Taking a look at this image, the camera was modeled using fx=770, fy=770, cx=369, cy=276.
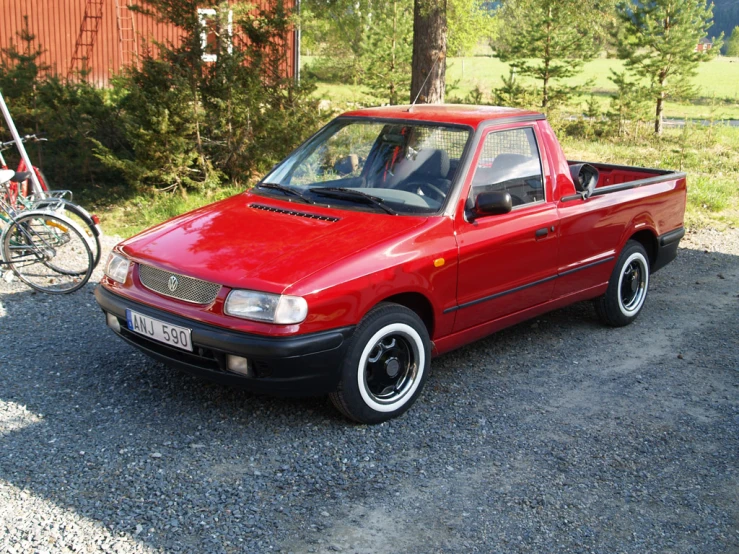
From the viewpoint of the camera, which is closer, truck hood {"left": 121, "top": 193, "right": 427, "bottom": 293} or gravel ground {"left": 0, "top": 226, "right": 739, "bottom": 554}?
gravel ground {"left": 0, "top": 226, "right": 739, "bottom": 554}

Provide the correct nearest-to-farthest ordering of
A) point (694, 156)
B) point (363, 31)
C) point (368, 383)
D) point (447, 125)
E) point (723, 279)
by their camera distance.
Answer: point (368, 383) → point (447, 125) → point (723, 279) → point (694, 156) → point (363, 31)

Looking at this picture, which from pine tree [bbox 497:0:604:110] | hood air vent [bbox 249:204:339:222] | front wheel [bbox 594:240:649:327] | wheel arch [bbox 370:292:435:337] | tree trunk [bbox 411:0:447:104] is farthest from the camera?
pine tree [bbox 497:0:604:110]

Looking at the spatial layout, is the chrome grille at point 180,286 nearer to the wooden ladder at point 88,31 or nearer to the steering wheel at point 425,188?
the steering wheel at point 425,188

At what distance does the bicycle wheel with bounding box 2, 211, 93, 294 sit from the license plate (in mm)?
2530

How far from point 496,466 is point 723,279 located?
509cm

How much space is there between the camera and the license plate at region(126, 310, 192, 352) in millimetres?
4188

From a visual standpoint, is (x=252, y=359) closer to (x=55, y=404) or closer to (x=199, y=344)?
(x=199, y=344)

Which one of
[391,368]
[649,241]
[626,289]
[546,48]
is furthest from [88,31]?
[391,368]

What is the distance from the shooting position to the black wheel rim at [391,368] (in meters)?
4.46

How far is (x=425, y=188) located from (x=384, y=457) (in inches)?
69.4

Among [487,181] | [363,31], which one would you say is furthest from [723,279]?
[363,31]

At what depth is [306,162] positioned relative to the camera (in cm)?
557

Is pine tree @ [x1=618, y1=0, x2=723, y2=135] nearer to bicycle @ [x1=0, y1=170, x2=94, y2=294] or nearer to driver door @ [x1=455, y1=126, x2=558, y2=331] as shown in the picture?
driver door @ [x1=455, y1=126, x2=558, y2=331]

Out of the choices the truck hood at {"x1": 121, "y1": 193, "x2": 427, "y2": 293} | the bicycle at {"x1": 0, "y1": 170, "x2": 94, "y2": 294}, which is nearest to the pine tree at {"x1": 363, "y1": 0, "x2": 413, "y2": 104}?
the bicycle at {"x1": 0, "y1": 170, "x2": 94, "y2": 294}
